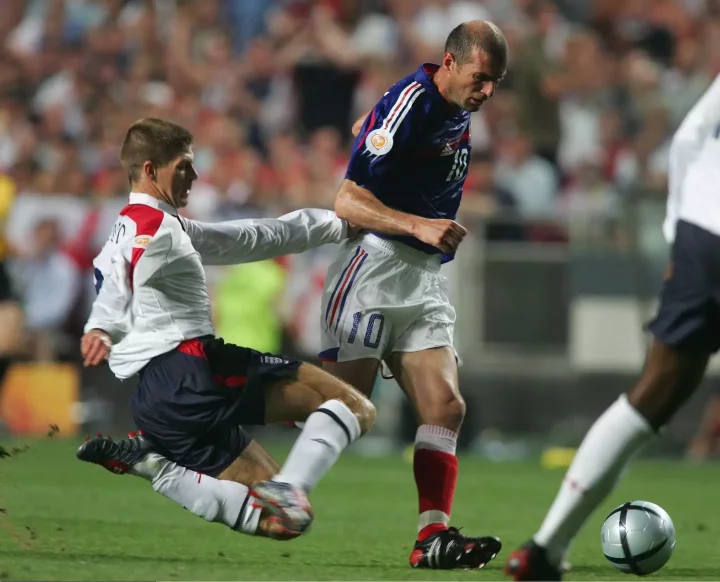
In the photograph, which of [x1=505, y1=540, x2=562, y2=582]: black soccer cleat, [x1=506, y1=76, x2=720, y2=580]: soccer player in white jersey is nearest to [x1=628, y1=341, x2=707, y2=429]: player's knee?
[x1=506, y1=76, x2=720, y2=580]: soccer player in white jersey

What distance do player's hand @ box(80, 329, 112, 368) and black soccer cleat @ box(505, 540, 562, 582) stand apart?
177 centimetres

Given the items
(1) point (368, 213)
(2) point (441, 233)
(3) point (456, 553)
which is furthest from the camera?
(1) point (368, 213)

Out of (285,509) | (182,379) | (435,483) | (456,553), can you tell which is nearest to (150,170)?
(182,379)

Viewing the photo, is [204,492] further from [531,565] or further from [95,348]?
[531,565]

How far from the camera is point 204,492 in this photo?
581cm

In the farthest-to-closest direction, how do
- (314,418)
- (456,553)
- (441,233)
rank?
(456,553) → (441,233) → (314,418)

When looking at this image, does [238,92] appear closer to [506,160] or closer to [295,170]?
[295,170]

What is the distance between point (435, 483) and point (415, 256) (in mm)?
1033

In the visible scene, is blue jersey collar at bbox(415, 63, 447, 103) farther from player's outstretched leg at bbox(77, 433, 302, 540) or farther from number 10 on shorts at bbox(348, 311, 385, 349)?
player's outstretched leg at bbox(77, 433, 302, 540)

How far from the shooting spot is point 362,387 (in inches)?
253

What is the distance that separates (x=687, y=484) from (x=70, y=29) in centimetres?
1019

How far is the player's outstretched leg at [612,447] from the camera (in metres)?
4.69

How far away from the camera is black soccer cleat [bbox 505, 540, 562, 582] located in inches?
183

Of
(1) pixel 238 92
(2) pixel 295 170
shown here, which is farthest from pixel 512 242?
(1) pixel 238 92
